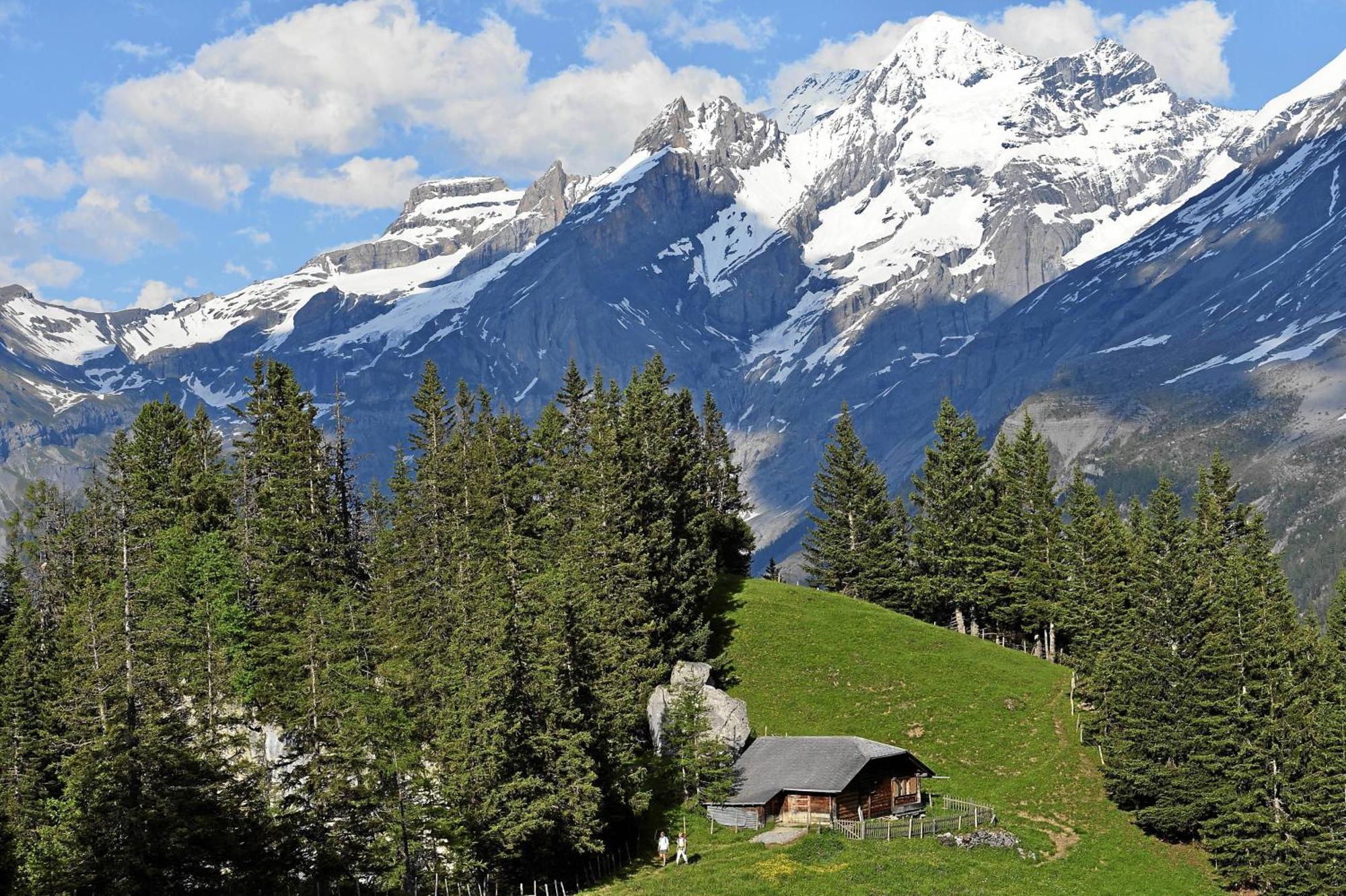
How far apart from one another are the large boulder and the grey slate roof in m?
1.60

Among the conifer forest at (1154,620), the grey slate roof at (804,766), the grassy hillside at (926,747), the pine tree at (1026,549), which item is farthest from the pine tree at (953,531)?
the grey slate roof at (804,766)

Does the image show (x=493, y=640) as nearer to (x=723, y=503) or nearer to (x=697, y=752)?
(x=697, y=752)

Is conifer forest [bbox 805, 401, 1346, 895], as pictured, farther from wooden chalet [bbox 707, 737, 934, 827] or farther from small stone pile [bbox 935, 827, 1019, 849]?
wooden chalet [bbox 707, 737, 934, 827]

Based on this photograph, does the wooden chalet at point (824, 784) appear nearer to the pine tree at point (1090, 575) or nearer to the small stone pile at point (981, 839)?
the small stone pile at point (981, 839)

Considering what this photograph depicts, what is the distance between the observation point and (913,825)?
73875 mm

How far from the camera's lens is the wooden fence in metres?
73.1

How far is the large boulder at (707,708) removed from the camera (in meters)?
81.9

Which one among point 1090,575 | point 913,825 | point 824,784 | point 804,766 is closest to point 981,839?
point 913,825

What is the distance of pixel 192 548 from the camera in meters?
88.9

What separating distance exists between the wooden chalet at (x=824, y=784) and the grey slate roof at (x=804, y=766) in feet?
0.14

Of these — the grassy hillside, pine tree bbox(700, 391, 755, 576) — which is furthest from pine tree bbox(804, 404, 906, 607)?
the grassy hillside

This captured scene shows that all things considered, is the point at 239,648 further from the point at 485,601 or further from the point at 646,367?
the point at 646,367

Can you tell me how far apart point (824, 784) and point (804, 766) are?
3.03 metres

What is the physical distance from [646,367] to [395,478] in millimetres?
23906
